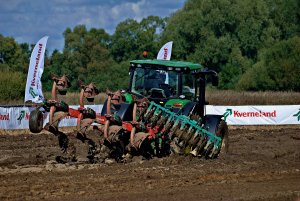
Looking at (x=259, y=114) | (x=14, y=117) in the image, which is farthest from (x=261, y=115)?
(x=14, y=117)

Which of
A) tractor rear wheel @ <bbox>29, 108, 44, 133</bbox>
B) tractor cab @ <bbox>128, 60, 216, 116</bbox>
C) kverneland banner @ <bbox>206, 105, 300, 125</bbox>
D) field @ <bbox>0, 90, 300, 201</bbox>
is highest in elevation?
tractor cab @ <bbox>128, 60, 216, 116</bbox>

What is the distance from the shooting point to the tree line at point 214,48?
5047 cm

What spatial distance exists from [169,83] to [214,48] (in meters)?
41.1

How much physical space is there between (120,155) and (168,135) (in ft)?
4.03


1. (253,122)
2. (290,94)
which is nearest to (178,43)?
(290,94)

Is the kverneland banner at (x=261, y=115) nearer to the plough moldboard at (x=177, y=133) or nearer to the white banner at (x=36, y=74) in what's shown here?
the white banner at (x=36, y=74)

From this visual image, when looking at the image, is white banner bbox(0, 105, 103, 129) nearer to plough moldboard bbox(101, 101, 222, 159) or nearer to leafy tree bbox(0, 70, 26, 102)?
leafy tree bbox(0, 70, 26, 102)

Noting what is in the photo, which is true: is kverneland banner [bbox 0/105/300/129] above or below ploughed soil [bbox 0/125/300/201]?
below

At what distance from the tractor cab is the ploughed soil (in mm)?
1348

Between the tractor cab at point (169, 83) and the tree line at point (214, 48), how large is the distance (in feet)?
109

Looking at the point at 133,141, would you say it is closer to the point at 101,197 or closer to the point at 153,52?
the point at 101,197

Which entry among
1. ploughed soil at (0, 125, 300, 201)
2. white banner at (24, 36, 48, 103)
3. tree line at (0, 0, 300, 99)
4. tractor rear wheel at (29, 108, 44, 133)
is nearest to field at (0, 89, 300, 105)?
white banner at (24, 36, 48, 103)

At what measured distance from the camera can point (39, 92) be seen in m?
25.2

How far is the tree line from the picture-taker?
50469 mm
